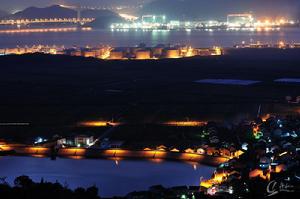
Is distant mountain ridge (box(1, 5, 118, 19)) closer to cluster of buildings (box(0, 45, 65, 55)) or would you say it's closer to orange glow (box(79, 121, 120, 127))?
cluster of buildings (box(0, 45, 65, 55))

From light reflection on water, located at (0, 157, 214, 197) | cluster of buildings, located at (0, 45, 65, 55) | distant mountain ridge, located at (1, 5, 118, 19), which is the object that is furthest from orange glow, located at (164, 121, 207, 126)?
distant mountain ridge, located at (1, 5, 118, 19)

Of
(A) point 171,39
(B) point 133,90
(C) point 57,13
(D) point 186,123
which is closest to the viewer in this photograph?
(D) point 186,123

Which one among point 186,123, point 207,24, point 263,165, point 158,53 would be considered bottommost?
point 207,24

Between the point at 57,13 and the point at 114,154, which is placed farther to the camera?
the point at 57,13

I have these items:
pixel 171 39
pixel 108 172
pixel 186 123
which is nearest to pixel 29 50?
pixel 171 39

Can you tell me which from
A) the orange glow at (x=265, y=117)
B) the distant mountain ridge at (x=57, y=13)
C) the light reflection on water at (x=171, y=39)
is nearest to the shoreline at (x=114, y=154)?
the orange glow at (x=265, y=117)

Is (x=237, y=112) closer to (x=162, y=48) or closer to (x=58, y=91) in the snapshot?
(x=58, y=91)

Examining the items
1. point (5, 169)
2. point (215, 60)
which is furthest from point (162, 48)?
point (5, 169)

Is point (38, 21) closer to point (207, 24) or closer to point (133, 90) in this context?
point (207, 24)
